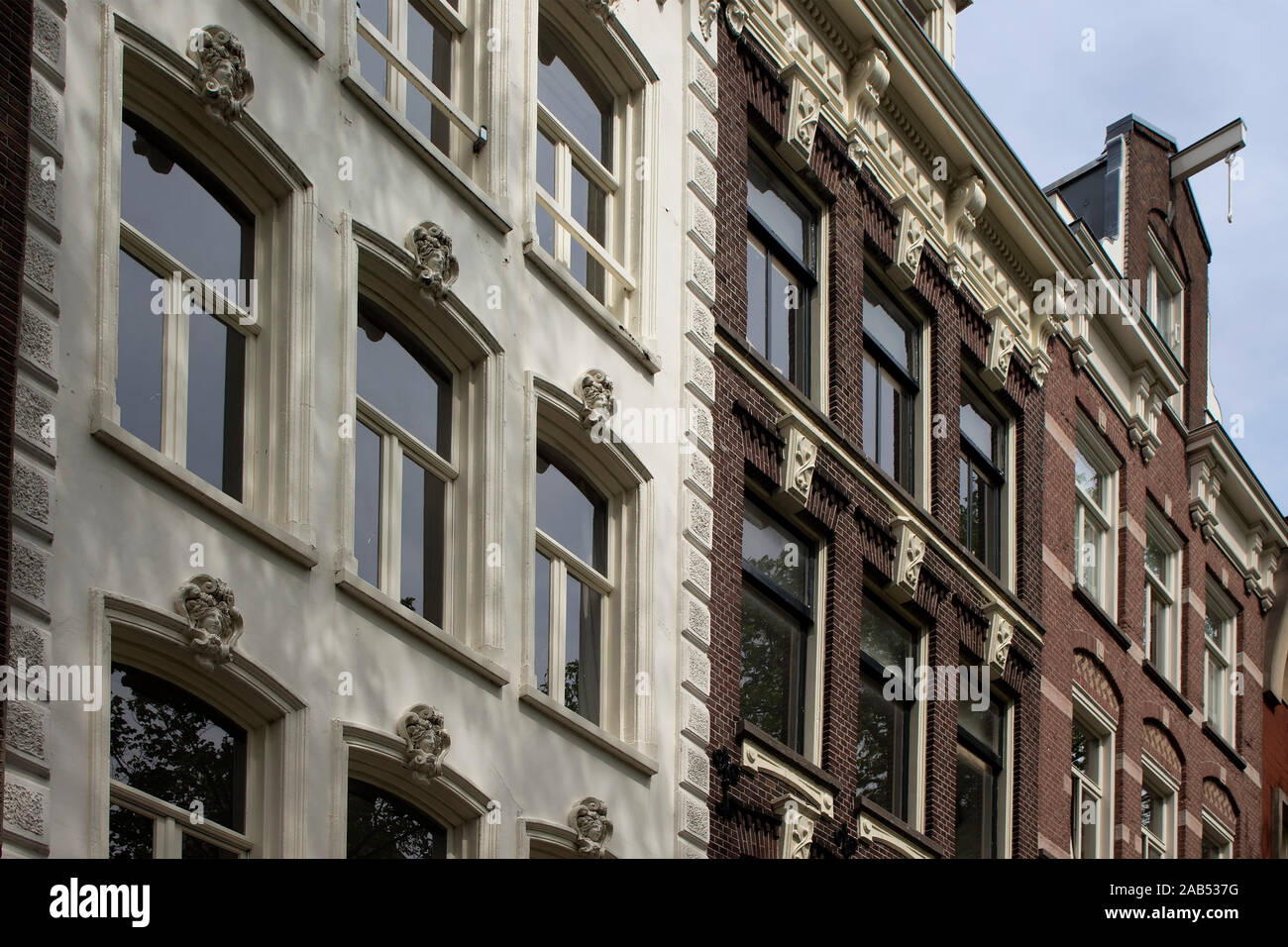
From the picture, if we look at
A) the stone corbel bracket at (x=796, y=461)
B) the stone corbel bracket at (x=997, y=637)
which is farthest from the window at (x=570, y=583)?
the stone corbel bracket at (x=997, y=637)

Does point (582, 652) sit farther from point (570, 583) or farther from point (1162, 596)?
point (1162, 596)

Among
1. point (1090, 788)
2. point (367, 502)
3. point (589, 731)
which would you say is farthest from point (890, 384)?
point (367, 502)

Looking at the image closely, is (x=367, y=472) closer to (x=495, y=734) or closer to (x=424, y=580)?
(x=424, y=580)

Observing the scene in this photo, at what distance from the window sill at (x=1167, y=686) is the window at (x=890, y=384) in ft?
24.8

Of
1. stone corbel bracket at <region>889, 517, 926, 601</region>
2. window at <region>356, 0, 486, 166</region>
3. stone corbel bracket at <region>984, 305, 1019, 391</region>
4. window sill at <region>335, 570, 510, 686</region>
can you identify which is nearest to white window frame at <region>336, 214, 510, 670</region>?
window sill at <region>335, 570, 510, 686</region>

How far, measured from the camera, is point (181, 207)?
1372 cm

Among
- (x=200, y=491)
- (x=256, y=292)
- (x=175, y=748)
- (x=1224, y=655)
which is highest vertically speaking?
(x=1224, y=655)

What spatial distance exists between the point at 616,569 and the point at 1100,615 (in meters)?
12.1

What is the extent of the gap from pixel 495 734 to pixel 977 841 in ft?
34.1

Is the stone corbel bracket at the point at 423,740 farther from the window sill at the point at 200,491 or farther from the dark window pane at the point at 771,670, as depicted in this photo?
the dark window pane at the point at 771,670

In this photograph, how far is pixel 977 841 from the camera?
2423cm

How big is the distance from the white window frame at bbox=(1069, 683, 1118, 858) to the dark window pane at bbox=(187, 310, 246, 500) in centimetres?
1578

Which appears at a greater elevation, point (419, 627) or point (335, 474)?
point (335, 474)
